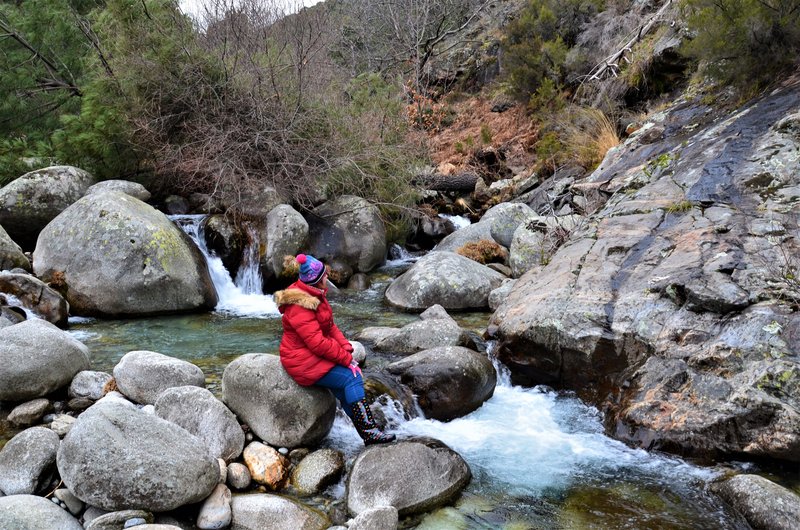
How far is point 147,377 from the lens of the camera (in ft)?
16.0

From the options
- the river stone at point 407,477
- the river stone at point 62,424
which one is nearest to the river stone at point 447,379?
the river stone at point 407,477

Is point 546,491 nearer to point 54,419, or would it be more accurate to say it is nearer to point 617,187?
point 54,419

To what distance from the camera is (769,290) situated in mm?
4891

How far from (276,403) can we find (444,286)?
15.5 feet

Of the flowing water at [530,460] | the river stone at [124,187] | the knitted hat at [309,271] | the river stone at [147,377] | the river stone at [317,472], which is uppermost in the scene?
the river stone at [124,187]

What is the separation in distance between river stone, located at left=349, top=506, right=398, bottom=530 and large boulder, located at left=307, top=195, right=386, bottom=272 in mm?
7146

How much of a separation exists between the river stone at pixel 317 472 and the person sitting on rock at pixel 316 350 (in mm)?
357

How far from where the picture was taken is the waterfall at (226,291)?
29.2 ft

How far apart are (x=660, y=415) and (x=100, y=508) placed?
13.2ft

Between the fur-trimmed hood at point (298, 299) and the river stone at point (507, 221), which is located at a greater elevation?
the fur-trimmed hood at point (298, 299)

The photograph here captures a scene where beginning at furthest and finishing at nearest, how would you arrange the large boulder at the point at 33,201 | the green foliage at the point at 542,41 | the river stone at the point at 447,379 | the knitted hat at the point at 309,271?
the green foliage at the point at 542,41 → the large boulder at the point at 33,201 → the river stone at the point at 447,379 → the knitted hat at the point at 309,271

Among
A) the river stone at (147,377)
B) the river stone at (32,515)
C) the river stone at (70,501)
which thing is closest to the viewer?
the river stone at (32,515)

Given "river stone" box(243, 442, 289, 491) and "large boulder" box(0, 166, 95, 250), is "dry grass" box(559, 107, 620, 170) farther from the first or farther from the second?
"river stone" box(243, 442, 289, 491)

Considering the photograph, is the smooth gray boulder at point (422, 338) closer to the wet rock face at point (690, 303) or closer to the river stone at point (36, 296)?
the wet rock face at point (690, 303)
